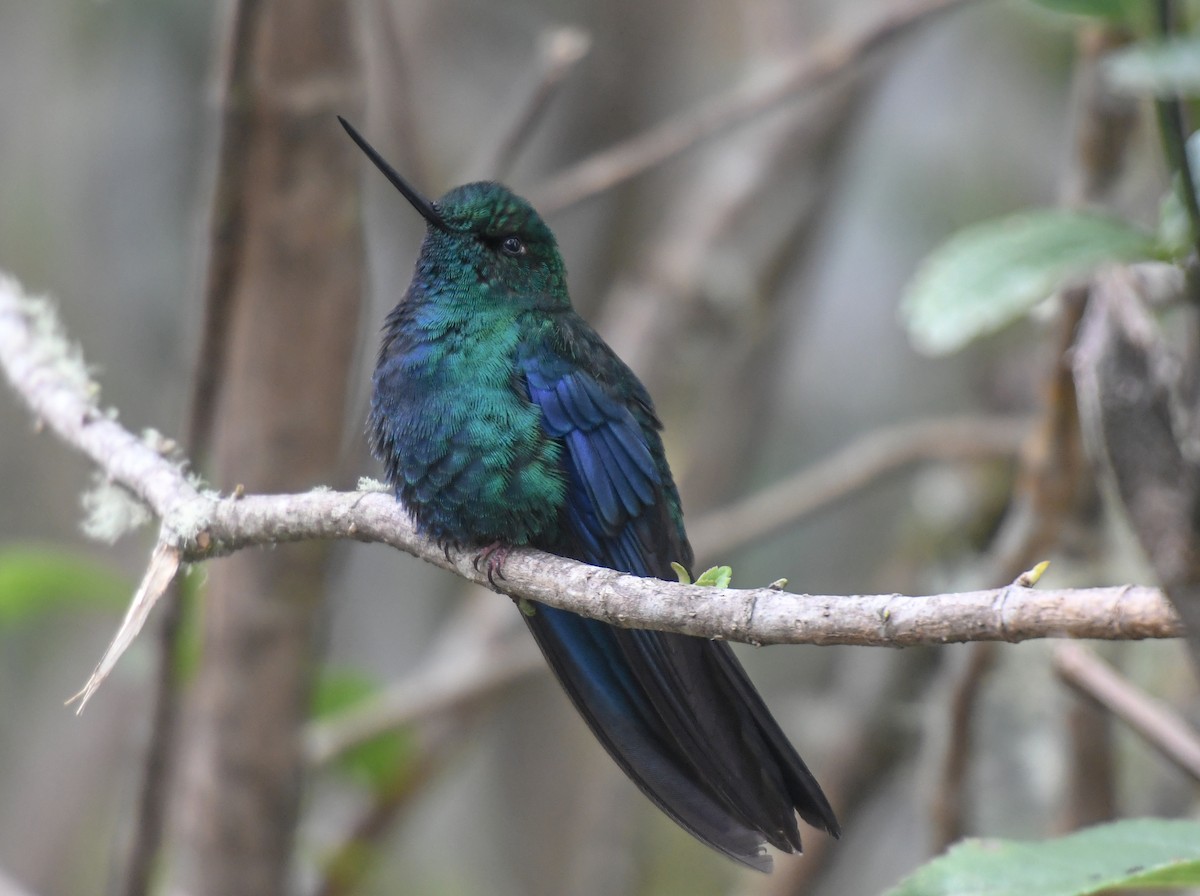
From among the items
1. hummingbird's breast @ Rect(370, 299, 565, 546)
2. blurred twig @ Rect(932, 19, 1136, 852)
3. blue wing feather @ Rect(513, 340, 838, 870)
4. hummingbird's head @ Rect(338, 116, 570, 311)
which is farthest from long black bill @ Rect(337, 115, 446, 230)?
blurred twig @ Rect(932, 19, 1136, 852)

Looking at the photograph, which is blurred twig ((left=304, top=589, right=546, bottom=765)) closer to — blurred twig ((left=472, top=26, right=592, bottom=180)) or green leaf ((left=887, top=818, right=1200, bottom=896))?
blurred twig ((left=472, top=26, right=592, bottom=180))

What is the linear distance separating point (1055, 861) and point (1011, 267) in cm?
91

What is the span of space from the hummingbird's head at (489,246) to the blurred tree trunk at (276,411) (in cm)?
40

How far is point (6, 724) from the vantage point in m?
5.51

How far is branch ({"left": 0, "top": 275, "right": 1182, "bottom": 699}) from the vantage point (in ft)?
3.54

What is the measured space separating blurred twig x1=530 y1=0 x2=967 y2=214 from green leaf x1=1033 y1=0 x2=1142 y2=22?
4.17ft

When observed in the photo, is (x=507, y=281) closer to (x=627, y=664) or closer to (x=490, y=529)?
(x=490, y=529)

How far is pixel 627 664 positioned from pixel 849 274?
14.0ft

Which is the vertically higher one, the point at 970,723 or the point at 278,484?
the point at 278,484

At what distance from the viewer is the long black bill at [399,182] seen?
203 cm

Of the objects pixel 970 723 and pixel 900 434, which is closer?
pixel 970 723

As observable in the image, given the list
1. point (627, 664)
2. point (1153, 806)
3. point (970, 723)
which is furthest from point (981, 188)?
point (627, 664)

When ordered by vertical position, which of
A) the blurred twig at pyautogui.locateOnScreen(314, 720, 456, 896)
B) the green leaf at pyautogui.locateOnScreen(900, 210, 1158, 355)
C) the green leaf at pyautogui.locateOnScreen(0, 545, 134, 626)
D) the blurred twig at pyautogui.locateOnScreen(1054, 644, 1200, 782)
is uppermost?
the green leaf at pyautogui.locateOnScreen(0, 545, 134, 626)

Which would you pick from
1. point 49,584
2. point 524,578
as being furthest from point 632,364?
point 524,578
